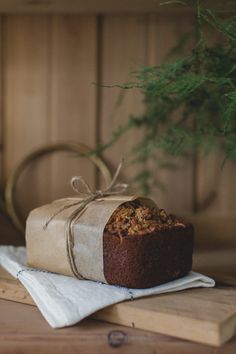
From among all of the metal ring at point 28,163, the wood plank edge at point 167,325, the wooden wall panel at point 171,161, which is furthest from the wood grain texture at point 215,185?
the wood plank edge at point 167,325

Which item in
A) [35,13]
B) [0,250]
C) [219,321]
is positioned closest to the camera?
[219,321]

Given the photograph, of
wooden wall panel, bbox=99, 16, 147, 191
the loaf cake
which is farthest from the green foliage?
the loaf cake

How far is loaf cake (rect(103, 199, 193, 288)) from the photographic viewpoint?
0.49 m

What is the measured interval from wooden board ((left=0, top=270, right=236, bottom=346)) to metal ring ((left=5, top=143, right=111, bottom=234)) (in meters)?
0.28

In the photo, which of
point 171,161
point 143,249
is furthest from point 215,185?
point 143,249

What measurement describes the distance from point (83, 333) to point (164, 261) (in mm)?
113

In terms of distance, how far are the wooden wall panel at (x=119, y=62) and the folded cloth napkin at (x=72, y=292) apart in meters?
0.31

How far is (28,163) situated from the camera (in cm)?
81

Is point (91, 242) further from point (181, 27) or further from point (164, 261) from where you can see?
point (181, 27)

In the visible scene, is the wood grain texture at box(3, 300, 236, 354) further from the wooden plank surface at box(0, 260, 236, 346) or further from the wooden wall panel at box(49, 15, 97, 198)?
the wooden wall panel at box(49, 15, 97, 198)

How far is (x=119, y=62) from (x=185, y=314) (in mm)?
473

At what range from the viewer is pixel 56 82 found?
80 cm

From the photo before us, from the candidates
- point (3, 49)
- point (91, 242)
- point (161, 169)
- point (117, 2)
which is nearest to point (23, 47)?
point (3, 49)

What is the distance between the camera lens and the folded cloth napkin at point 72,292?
0.45m
